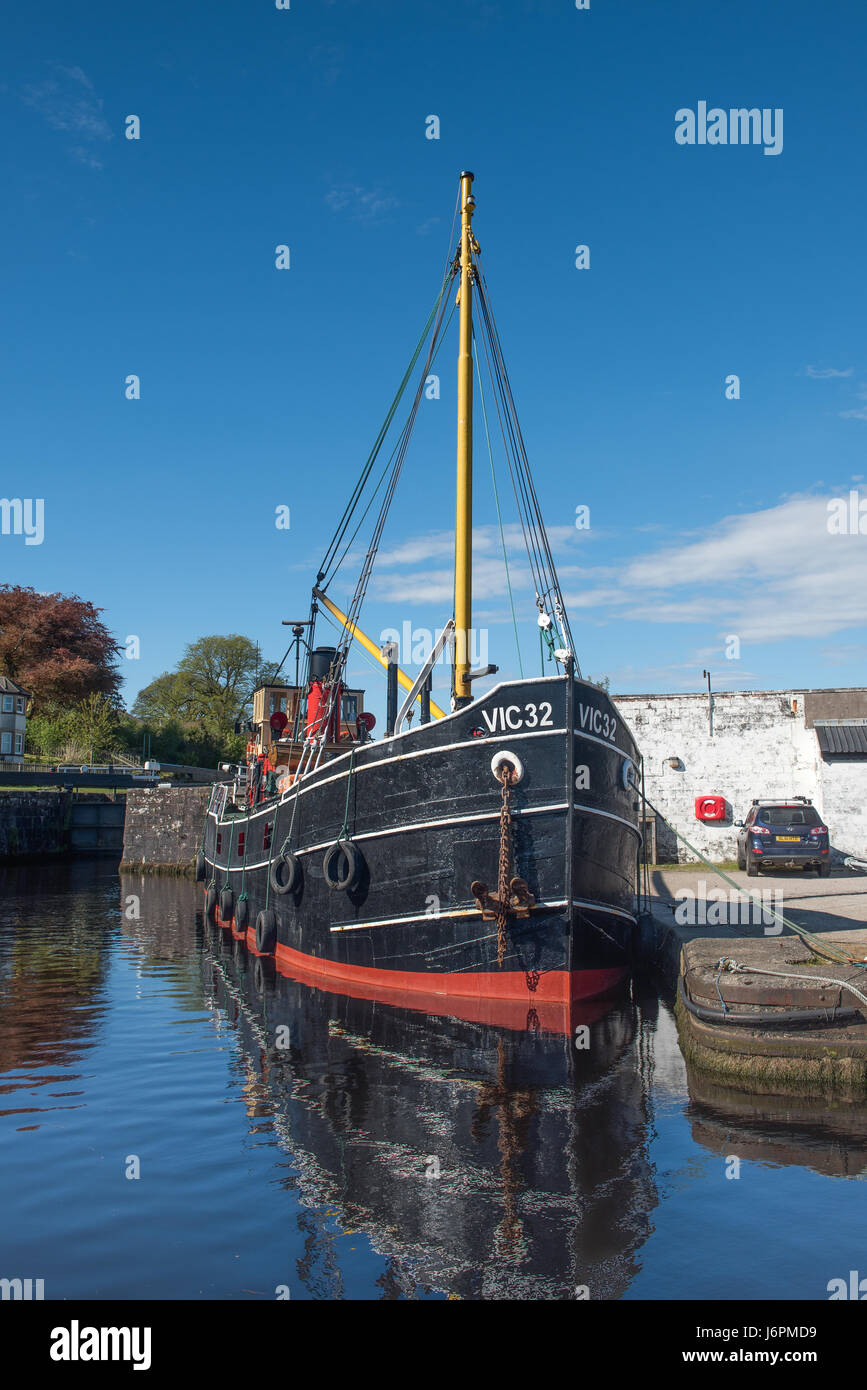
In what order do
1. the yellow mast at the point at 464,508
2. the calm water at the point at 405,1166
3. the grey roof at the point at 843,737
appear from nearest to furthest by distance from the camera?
1. the calm water at the point at 405,1166
2. the yellow mast at the point at 464,508
3. the grey roof at the point at 843,737

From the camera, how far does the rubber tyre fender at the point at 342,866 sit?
12156 millimetres

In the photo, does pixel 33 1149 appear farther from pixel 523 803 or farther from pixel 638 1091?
pixel 523 803

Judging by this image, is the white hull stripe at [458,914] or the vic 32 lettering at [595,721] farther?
the vic 32 lettering at [595,721]

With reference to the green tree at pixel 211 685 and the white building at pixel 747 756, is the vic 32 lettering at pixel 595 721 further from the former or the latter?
the green tree at pixel 211 685

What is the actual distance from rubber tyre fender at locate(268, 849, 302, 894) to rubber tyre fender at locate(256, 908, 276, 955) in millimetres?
786

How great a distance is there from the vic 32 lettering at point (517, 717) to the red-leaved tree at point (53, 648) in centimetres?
5446

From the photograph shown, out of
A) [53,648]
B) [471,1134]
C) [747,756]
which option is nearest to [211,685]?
[53,648]

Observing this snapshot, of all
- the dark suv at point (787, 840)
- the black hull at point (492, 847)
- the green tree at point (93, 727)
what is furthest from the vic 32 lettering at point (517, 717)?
the green tree at point (93, 727)

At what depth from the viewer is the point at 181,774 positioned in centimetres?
5606

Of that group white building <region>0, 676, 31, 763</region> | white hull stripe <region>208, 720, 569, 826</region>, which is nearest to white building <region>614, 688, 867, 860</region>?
white hull stripe <region>208, 720, 569, 826</region>

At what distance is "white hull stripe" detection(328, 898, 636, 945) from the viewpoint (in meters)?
10.5

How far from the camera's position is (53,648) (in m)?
62.4

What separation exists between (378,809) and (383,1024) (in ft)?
8.73

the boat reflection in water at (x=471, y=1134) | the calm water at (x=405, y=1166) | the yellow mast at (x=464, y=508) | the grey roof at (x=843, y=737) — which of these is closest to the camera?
the calm water at (x=405, y=1166)
